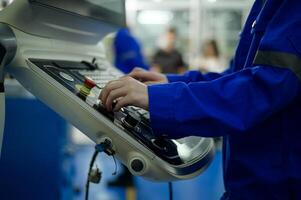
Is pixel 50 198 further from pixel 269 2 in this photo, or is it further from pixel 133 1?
pixel 133 1

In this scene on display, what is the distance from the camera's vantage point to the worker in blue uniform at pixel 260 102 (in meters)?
0.71

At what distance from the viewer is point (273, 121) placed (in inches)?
31.9

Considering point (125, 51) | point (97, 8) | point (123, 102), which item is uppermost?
point (97, 8)

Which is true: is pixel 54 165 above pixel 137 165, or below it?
below

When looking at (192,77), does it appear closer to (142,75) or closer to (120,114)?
(142,75)

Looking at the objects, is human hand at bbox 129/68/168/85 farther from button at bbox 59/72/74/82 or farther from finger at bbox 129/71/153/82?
button at bbox 59/72/74/82

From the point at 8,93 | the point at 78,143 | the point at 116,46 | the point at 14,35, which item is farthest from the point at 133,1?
the point at 14,35

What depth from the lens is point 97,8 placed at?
1065 mm

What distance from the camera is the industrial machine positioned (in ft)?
2.45

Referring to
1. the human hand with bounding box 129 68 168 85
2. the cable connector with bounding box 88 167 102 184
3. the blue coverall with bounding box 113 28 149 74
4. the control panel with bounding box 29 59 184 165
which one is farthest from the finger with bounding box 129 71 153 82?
the blue coverall with bounding box 113 28 149 74

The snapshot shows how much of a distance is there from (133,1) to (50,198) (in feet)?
17.6

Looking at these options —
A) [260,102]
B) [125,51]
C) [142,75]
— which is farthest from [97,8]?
[125,51]

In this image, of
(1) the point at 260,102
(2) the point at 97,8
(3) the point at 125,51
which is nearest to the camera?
(1) the point at 260,102

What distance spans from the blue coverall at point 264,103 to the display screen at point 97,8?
1.07ft
